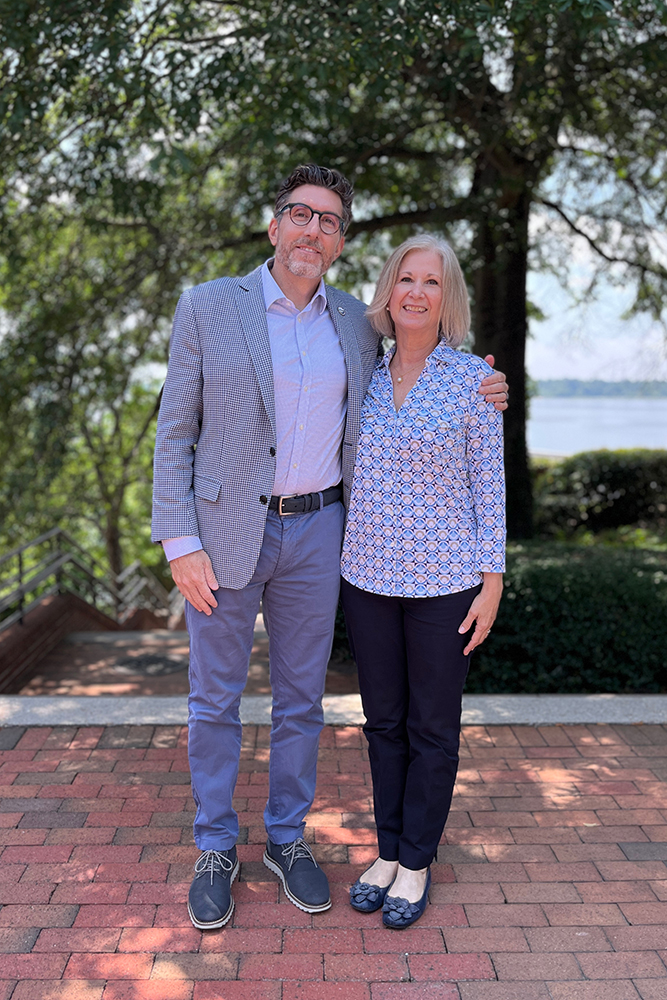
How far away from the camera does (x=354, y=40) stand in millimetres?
4473

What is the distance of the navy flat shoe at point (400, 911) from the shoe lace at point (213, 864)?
20.5 inches

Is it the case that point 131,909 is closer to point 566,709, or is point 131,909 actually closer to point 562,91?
point 566,709

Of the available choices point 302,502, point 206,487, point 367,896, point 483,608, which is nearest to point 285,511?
point 302,502

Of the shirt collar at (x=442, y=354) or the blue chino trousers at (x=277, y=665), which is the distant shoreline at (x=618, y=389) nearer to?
the shirt collar at (x=442, y=354)

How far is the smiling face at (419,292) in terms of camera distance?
8.74 ft

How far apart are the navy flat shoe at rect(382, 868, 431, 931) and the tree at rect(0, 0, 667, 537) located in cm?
369

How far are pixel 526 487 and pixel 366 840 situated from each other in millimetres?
6113

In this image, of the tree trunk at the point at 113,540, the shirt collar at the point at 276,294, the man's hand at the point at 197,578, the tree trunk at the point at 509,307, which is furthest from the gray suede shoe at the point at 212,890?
the tree trunk at the point at 113,540

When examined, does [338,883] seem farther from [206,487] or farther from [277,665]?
[206,487]

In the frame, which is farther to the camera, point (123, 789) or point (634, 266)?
point (634, 266)

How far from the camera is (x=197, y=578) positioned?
2.72m

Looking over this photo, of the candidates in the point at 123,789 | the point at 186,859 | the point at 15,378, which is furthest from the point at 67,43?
the point at 186,859

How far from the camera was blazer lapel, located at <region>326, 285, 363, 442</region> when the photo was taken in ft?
9.09

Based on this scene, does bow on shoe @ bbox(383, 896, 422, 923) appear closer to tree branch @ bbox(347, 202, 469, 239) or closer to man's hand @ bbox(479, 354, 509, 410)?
man's hand @ bbox(479, 354, 509, 410)
